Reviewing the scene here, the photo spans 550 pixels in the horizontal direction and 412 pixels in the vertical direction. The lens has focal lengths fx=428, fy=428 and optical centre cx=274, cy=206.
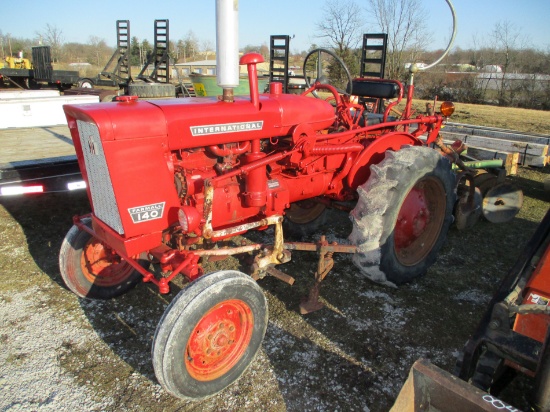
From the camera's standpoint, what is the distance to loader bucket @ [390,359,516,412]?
5.50 ft

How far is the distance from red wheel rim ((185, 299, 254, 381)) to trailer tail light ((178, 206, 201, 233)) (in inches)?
18.5

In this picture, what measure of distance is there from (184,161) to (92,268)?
1.23 m

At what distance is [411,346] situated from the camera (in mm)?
2795

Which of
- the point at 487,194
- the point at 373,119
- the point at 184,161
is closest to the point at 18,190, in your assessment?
the point at 184,161

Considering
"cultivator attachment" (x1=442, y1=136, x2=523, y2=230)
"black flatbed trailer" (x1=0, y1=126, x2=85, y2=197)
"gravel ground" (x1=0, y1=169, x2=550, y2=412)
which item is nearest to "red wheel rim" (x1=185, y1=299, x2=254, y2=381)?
"gravel ground" (x1=0, y1=169, x2=550, y2=412)

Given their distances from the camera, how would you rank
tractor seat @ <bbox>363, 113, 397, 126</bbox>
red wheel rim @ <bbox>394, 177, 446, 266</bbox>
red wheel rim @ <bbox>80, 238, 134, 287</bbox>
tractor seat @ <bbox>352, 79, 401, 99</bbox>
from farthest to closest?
tractor seat @ <bbox>352, 79, 401, 99</bbox>
tractor seat @ <bbox>363, 113, 397, 126</bbox>
red wheel rim @ <bbox>394, 177, 446, 266</bbox>
red wheel rim @ <bbox>80, 238, 134, 287</bbox>

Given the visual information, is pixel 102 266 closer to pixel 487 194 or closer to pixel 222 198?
pixel 222 198

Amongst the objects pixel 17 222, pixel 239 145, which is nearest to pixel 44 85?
pixel 17 222

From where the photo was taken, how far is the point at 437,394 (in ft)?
5.87

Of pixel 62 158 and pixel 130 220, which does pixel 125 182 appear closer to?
pixel 130 220

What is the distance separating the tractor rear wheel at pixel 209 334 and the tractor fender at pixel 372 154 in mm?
1356

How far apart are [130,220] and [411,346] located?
1.94 metres

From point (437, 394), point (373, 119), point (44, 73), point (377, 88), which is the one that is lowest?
point (437, 394)

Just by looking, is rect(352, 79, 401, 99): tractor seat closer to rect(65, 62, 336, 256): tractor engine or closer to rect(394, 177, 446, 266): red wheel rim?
rect(394, 177, 446, 266): red wheel rim
